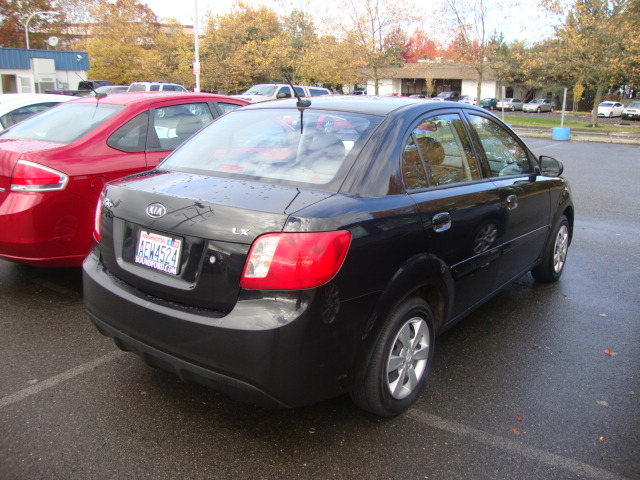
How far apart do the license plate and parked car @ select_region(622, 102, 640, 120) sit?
5400 centimetres

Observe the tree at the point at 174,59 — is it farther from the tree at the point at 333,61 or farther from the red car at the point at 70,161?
the red car at the point at 70,161

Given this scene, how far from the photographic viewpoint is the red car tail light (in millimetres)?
4051

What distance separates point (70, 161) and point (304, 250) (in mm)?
2794

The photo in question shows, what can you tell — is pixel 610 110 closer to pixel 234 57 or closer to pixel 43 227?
pixel 234 57

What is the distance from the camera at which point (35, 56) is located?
36.3 m

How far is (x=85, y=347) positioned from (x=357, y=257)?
7.38 ft

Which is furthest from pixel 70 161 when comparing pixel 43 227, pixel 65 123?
pixel 65 123

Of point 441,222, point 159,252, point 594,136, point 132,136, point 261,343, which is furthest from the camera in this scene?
point 594,136

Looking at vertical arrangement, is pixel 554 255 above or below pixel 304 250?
below

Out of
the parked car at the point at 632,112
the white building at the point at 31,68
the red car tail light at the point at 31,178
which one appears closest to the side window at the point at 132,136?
the red car tail light at the point at 31,178

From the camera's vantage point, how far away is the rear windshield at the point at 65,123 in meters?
4.73

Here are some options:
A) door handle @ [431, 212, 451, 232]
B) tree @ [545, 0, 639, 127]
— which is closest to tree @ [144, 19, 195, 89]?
tree @ [545, 0, 639, 127]

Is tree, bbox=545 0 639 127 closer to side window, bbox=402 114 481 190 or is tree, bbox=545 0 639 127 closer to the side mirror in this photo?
the side mirror

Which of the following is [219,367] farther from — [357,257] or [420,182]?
[420,182]
